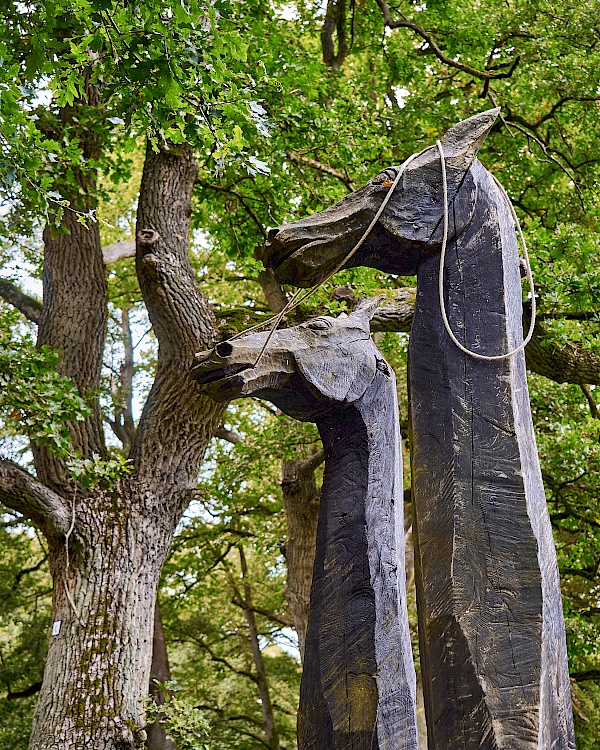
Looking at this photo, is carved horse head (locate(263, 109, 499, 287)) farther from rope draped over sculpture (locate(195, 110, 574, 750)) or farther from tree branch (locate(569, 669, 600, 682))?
tree branch (locate(569, 669, 600, 682))

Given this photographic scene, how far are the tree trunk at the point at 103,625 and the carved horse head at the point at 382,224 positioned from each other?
4.08m

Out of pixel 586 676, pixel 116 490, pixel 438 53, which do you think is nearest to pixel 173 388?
pixel 116 490

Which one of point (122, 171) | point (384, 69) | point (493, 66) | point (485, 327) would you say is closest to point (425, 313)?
point (485, 327)

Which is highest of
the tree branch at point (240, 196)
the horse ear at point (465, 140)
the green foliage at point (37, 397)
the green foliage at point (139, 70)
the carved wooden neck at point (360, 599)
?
the tree branch at point (240, 196)

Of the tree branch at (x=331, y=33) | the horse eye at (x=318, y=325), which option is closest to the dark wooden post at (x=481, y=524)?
the horse eye at (x=318, y=325)

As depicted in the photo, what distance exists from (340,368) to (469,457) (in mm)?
479

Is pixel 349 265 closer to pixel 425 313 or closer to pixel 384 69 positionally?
pixel 425 313

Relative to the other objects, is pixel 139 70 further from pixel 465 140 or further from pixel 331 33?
pixel 331 33

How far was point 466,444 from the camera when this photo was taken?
7.30 feet

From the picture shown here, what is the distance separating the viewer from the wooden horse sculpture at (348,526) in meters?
2.27

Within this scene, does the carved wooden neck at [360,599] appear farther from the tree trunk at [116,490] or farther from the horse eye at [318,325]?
the tree trunk at [116,490]

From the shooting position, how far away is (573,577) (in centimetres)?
1034

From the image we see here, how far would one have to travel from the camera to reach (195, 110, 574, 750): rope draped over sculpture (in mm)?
2014

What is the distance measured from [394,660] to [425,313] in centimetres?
99
